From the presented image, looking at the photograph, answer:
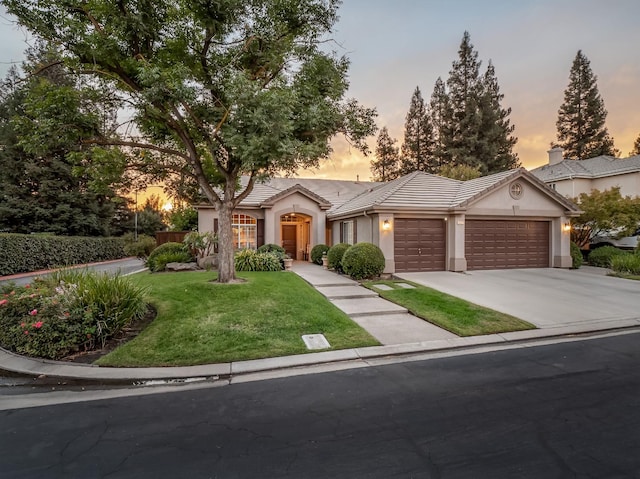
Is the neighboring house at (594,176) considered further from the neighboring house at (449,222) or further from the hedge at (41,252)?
the hedge at (41,252)

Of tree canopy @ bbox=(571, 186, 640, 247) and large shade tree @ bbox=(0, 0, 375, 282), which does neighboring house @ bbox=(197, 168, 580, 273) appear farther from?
large shade tree @ bbox=(0, 0, 375, 282)

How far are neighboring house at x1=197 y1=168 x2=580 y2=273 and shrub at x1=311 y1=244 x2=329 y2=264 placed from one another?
128 centimetres

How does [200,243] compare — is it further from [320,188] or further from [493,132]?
[493,132]

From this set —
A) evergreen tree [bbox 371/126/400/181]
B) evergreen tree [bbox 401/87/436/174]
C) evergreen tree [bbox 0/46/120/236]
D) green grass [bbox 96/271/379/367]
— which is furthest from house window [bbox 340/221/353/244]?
evergreen tree [bbox 371/126/400/181]

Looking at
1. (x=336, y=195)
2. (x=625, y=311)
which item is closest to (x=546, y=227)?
(x=625, y=311)

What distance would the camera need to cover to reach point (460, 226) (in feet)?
45.8

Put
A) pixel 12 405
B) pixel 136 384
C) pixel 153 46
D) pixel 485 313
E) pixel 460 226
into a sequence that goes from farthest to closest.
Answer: pixel 460 226 < pixel 153 46 < pixel 485 313 < pixel 136 384 < pixel 12 405

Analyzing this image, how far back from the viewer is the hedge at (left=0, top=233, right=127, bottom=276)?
14.7 meters

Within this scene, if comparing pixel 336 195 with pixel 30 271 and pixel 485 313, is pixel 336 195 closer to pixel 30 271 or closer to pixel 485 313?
pixel 485 313

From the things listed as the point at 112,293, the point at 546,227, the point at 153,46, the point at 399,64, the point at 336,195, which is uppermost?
the point at 399,64

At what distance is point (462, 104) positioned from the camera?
32062mm

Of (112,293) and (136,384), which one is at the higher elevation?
(112,293)

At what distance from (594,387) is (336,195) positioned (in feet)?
66.2

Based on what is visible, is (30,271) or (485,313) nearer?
(485,313)
